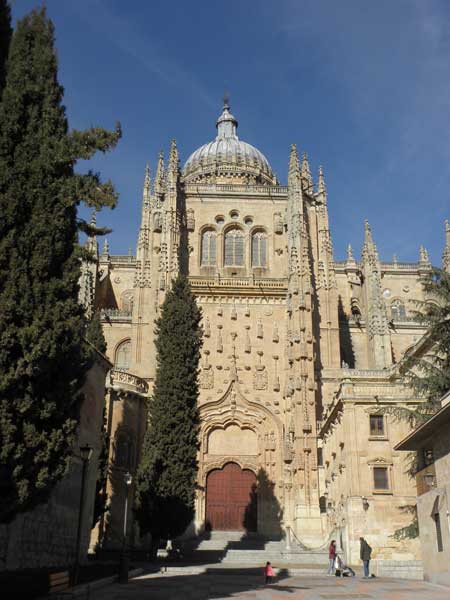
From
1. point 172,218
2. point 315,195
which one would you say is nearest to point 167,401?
point 172,218

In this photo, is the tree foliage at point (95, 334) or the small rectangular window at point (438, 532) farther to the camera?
the tree foliage at point (95, 334)

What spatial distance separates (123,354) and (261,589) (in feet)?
88.1

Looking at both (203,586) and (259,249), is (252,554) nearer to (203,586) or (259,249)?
(203,586)

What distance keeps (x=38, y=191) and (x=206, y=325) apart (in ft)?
89.7

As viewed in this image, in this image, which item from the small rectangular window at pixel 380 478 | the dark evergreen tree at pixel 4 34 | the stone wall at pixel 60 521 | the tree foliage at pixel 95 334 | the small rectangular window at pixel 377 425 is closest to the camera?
the dark evergreen tree at pixel 4 34

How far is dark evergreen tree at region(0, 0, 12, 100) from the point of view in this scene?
43.3 feet

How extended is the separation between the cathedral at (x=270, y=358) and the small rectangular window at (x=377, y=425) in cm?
6

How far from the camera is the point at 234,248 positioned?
43.8 meters

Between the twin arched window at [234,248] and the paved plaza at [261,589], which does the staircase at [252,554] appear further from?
the twin arched window at [234,248]

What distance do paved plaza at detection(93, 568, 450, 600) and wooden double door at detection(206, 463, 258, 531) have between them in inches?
586

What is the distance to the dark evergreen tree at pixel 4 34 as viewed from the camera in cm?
1321

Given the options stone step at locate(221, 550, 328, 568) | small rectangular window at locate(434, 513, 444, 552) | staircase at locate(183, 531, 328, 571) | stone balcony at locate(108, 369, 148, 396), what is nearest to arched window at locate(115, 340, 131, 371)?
stone balcony at locate(108, 369, 148, 396)

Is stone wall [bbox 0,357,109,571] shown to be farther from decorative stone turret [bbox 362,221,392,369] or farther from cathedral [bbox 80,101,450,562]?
decorative stone turret [bbox 362,221,392,369]


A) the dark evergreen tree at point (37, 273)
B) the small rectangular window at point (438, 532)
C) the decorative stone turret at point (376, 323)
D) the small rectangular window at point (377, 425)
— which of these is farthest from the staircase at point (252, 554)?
the dark evergreen tree at point (37, 273)
